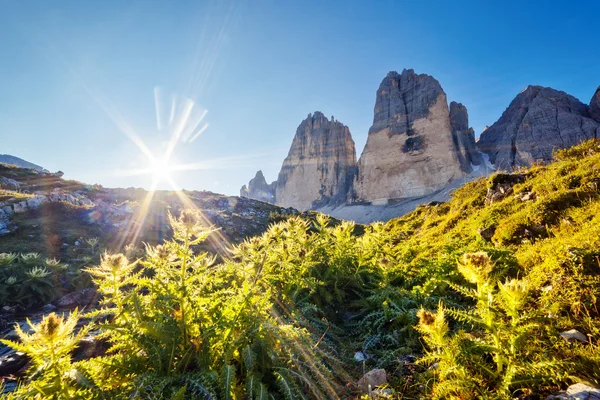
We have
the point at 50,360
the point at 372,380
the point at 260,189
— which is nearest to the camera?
the point at 50,360

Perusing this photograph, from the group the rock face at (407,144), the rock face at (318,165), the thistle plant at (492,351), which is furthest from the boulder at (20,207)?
the rock face at (318,165)

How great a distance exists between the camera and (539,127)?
79125 millimetres

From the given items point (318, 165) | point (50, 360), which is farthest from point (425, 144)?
point (50, 360)

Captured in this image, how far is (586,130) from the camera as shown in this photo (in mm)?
71688

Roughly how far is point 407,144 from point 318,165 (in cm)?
4469

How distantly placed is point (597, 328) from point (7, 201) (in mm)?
23729

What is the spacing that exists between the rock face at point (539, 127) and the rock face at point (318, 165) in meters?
56.0

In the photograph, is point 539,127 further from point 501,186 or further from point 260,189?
point 260,189

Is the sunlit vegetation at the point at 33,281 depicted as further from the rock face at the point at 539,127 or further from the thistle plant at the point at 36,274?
the rock face at the point at 539,127

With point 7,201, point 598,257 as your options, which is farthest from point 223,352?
point 7,201

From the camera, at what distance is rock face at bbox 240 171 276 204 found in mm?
160250

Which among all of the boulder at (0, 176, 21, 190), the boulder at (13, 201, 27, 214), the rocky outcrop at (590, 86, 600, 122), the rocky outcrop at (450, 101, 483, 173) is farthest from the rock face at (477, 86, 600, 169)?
the boulder at (0, 176, 21, 190)

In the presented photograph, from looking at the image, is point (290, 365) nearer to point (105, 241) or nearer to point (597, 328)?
point (597, 328)

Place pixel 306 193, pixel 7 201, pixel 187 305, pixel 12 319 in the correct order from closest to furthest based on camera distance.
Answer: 1. pixel 187 305
2. pixel 12 319
3. pixel 7 201
4. pixel 306 193
